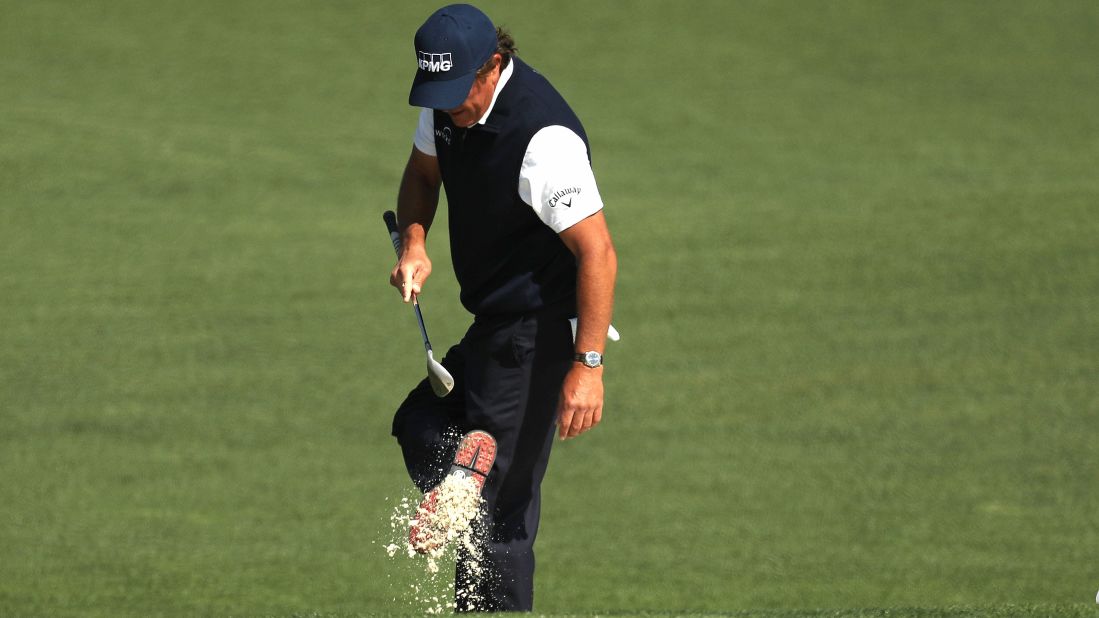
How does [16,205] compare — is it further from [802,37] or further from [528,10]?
[802,37]

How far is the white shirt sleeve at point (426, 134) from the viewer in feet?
16.7

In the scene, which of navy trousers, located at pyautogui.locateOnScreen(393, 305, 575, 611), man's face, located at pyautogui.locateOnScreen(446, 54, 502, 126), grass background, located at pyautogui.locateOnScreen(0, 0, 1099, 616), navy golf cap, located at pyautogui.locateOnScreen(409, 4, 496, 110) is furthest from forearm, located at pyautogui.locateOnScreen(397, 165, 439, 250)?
grass background, located at pyautogui.locateOnScreen(0, 0, 1099, 616)

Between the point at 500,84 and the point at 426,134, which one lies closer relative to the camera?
the point at 500,84

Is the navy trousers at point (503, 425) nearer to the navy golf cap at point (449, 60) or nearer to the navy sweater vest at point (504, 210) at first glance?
the navy sweater vest at point (504, 210)

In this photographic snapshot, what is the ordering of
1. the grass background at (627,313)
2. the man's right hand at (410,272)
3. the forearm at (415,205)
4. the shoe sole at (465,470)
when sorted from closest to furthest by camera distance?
the shoe sole at (465,470), the man's right hand at (410,272), the forearm at (415,205), the grass background at (627,313)

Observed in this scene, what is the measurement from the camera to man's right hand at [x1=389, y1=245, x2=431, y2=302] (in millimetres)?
5004

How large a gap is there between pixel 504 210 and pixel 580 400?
61 cm

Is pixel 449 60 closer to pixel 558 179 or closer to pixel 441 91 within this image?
pixel 441 91

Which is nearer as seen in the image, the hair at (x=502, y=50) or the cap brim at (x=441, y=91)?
the cap brim at (x=441, y=91)

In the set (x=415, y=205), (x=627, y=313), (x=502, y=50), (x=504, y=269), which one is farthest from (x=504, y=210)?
(x=627, y=313)

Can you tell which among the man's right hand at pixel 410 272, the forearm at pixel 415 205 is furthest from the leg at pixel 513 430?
the forearm at pixel 415 205

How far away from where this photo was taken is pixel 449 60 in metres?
4.62

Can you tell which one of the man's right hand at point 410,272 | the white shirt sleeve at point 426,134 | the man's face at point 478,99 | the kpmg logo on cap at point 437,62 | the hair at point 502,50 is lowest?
the man's right hand at point 410,272

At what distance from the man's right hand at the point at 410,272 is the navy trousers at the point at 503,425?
0.23 metres
